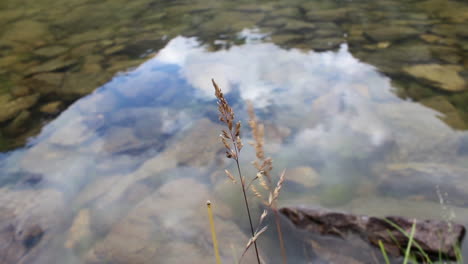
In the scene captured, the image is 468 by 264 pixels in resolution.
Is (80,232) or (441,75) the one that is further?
(441,75)

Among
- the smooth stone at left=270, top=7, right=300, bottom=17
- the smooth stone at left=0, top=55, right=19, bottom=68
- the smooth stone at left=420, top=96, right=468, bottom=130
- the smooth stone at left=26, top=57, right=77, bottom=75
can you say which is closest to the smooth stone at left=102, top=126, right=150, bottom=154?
the smooth stone at left=26, top=57, right=77, bottom=75

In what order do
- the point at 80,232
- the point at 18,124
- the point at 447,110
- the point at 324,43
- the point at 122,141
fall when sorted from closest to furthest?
the point at 80,232, the point at 447,110, the point at 122,141, the point at 18,124, the point at 324,43

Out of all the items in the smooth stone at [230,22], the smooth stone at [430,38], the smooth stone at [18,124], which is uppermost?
the smooth stone at [230,22]

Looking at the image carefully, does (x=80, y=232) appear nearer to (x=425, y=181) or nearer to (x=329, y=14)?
(x=425, y=181)

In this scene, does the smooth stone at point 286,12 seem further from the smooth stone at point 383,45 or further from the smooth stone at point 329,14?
the smooth stone at point 383,45

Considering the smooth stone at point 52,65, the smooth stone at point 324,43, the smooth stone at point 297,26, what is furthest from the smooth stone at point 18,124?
the smooth stone at point 297,26

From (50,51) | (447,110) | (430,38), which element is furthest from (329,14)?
(50,51)
